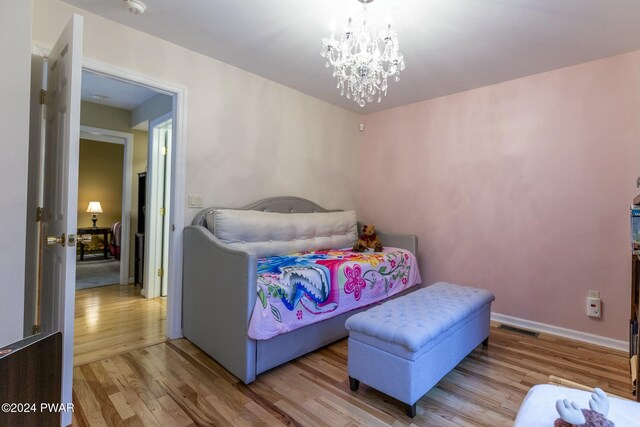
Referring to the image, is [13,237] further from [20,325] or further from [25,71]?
[25,71]

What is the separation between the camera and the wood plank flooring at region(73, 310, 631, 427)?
1.57 metres

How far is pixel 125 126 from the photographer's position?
415 cm

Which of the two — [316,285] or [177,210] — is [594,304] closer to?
[316,285]

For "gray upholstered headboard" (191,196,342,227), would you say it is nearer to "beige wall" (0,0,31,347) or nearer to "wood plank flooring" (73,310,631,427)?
"wood plank flooring" (73,310,631,427)

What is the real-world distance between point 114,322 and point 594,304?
404 centimetres

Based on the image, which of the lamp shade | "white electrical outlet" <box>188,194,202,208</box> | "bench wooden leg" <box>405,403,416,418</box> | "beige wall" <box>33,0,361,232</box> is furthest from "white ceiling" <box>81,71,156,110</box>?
"bench wooden leg" <box>405,403,416,418</box>

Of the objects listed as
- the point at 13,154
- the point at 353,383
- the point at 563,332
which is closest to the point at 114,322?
the point at 13,154

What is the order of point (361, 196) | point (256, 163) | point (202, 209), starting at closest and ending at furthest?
point (202, 209) → point (256, 163) → point (361, 196)

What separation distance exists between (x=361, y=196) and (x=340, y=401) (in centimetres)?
278

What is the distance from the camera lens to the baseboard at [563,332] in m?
2.44

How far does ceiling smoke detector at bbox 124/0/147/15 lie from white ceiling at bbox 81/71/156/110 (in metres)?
1.32

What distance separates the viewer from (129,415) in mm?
1565

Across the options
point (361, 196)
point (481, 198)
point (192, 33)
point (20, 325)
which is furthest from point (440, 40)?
point (20, 325)

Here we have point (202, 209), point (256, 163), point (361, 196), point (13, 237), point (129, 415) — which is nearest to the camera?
point (13, 237)
